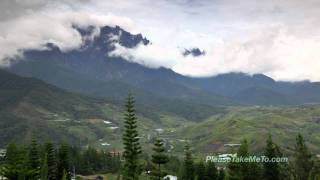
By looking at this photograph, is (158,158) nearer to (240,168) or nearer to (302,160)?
(240,168)

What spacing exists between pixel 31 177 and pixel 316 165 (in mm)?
88396

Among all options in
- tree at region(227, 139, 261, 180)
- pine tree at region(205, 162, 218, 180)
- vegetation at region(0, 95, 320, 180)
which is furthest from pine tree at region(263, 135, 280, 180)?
pine tree at region(205, 162, 218, 180)

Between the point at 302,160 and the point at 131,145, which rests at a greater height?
the point at 302,160

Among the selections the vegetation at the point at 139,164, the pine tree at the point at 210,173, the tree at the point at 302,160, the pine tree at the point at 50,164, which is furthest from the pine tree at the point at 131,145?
the pine tree at the point at 210,173

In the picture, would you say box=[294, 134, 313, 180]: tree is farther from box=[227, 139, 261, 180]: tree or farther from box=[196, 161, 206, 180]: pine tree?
box=[227, 139, 261, 180]: tree

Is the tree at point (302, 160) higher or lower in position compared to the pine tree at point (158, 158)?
higher

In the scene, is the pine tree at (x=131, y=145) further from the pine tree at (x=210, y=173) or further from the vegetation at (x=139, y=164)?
the pine tree at (x=210, y=173)

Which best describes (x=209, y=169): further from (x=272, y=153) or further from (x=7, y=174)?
(x=7, y=174)

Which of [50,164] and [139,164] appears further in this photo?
[50,164]

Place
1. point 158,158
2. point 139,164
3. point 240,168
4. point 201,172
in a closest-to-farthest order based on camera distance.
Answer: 1. point 158,158
2. point 240,168
3. point 139,164
4. point 201,172

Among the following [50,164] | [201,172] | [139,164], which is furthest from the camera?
[201,172]

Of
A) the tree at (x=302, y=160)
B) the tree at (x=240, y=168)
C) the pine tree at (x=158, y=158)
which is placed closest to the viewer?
the pine tree at (x=158, y=158)

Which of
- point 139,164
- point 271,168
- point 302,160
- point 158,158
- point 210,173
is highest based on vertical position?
point 302,160

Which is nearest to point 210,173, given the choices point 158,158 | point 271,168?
point 271,168
